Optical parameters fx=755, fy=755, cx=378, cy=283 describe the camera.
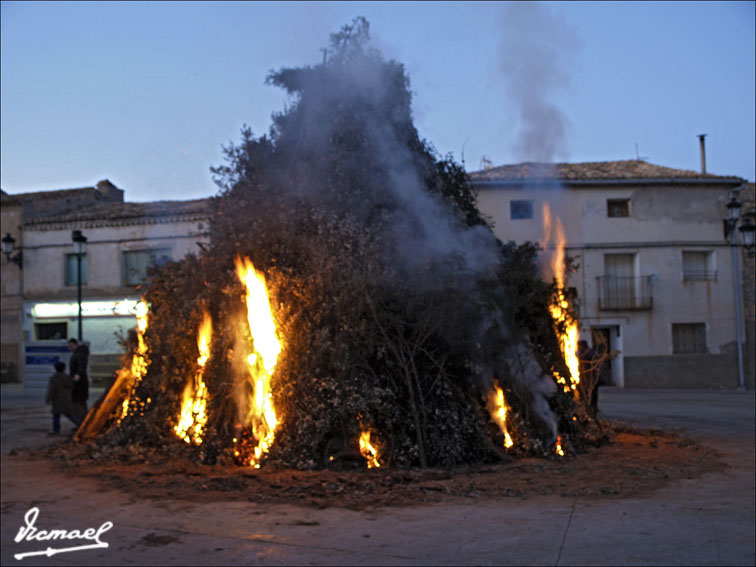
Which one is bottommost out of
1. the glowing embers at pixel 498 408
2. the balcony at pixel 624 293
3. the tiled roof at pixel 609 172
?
the glowing embers at pixel 498 408

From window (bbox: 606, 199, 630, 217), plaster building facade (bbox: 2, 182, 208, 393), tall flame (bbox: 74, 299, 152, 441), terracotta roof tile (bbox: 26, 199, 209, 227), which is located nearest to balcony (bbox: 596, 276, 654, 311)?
window (bbox: 606, 199, 630, 217)

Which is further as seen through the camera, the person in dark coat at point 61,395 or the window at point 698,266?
the window at point 698,266

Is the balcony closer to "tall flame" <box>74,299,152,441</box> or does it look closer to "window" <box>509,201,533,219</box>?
"window" <box>509,201,533,219</box>

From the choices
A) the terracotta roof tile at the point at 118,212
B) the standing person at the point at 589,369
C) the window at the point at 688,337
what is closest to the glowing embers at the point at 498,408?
the standing person at the point at 589,369

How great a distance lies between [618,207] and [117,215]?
1909 cm

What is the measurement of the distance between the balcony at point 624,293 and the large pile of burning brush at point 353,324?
668 inches

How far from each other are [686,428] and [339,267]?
22.6 ft

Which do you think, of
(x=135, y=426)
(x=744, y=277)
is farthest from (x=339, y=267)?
(x=744, y=277)

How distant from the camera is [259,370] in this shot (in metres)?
9.23

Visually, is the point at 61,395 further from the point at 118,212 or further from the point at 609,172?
the point at 609,172

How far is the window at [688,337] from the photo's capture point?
27734mm

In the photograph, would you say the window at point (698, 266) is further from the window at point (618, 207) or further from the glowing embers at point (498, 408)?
the glowing embers at point (498, 408)

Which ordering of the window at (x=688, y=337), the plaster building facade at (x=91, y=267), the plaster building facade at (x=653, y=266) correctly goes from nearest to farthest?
the plaster building facade at (x=653, y=266) < the window at (x=688, y=337) < the plaster building facade at (x=91, y=267)

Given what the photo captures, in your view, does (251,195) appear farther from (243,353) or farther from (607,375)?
(607,375)
